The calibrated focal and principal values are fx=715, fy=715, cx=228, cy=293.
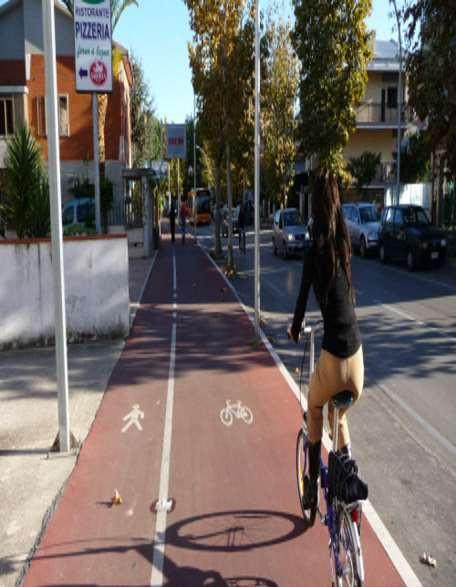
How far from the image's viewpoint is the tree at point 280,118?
40969 mm

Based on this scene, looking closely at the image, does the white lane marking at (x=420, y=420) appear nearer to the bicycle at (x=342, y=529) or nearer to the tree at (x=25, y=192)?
the bicycle at (x=342, y=529)

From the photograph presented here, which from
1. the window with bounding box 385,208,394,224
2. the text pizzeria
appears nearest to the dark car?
the window with bounding box 385,208,394,224

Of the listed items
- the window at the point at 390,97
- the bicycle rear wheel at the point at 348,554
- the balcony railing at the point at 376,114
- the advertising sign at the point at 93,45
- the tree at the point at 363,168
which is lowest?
the bicycle rear wheel at the point at 348,554

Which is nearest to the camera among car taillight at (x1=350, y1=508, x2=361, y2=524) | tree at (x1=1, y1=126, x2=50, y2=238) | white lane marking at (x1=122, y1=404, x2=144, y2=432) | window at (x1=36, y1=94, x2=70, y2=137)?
car taillight at (x1=350, y1=508, x2=361, y2=524)

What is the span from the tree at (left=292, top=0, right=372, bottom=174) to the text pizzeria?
1980 cm

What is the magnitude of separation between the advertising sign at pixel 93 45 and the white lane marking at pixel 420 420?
8269 millimetres

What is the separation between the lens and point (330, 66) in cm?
3186

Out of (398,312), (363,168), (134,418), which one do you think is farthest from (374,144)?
(134,418)

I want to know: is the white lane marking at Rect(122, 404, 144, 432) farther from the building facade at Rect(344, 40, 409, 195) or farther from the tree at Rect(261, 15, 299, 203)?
the building facade at Rect(344, 40, 409, 195)

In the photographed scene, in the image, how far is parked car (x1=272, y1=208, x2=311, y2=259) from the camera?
85.8ft

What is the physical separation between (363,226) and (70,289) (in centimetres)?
1764

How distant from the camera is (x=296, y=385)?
9.11m

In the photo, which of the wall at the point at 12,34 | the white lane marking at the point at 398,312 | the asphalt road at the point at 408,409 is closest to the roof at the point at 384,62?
the wall at the point at 12,34

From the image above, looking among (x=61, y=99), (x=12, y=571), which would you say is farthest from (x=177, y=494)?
(x=61, y=99)
